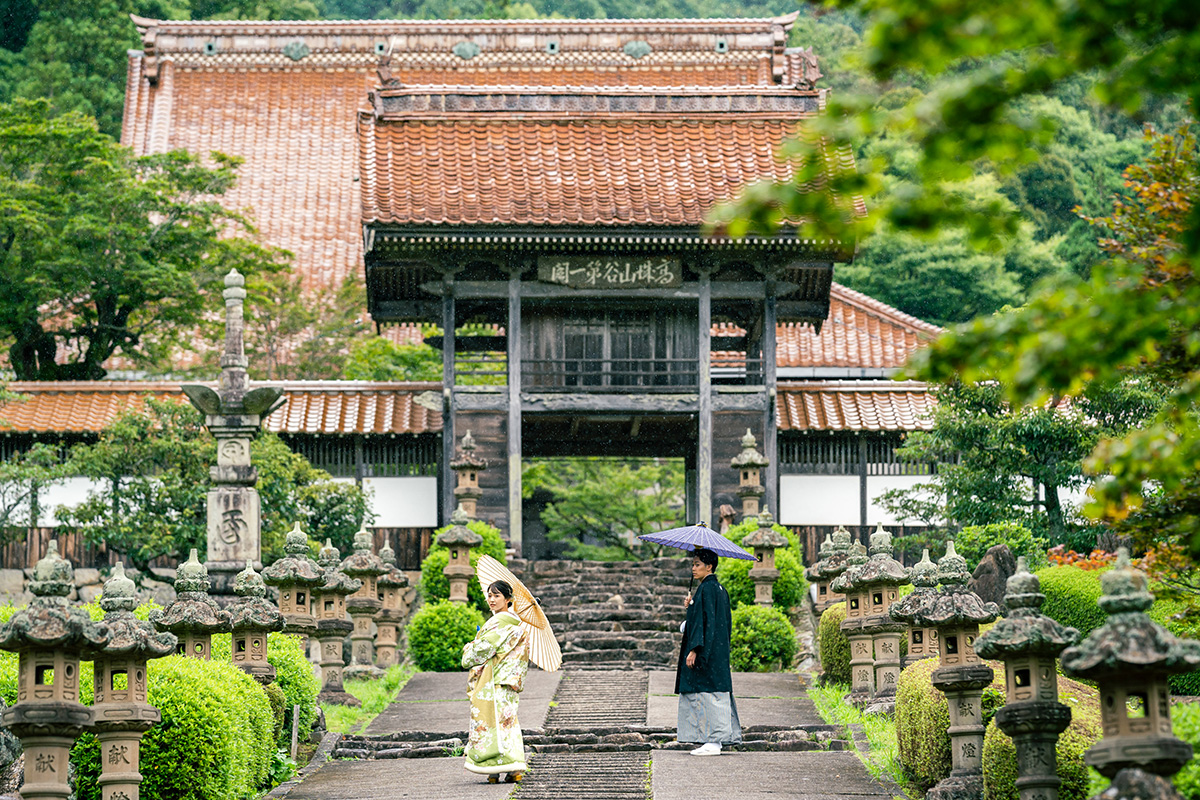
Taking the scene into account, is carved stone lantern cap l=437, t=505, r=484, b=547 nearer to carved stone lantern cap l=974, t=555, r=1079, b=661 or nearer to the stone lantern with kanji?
the stone lantern with kanji

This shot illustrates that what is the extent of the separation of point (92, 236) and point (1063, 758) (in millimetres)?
17862

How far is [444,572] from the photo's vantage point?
16.8 meters

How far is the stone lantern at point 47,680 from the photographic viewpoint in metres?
7.31

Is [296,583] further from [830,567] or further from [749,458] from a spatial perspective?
[749,458]

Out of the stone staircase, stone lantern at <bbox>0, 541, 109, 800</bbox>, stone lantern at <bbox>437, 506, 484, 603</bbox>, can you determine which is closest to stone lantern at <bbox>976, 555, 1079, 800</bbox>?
stone lantern at <bbox>0, 541, 109, 800</bbox>

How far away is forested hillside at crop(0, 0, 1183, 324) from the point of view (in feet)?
102

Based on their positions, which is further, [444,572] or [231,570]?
[444,572]

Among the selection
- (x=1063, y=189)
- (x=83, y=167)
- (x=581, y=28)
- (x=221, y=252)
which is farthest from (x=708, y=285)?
(x=1063, y=189)

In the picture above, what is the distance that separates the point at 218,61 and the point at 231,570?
2163cm

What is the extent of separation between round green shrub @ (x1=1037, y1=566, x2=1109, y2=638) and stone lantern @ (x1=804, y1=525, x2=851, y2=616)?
2104mm

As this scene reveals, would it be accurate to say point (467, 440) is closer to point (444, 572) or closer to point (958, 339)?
point (444, 572)

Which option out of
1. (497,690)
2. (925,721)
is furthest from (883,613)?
(497,690)

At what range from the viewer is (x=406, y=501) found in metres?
21.7

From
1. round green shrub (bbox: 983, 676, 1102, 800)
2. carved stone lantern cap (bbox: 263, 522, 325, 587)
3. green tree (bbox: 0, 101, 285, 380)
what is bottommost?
round green shrub (bbox: 983, 676, 1102, 800)
